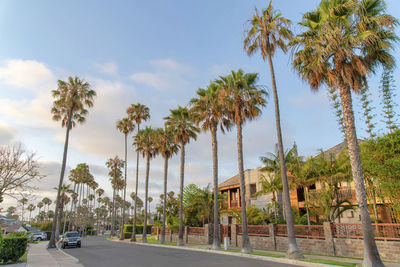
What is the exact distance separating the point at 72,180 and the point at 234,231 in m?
64.8

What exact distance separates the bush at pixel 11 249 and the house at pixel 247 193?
83.8 feet

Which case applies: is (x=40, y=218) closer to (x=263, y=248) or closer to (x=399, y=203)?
(x=263, y=248)

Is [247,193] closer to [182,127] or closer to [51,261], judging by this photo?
[182,127]

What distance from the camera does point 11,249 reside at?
14477mm

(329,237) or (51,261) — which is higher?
(329,237)

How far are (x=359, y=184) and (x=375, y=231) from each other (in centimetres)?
530

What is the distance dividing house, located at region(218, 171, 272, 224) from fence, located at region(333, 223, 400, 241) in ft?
58.6

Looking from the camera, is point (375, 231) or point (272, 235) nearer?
point (375, 231)

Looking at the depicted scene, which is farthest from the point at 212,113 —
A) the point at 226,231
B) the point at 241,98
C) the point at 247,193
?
the point at 247,193

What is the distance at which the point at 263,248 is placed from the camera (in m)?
23.5

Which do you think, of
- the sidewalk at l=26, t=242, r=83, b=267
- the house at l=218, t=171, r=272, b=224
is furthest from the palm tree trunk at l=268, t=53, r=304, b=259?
the house at l=218, t=171, r=272, b=224

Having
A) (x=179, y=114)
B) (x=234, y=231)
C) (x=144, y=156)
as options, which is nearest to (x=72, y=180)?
(x=144, y=156)

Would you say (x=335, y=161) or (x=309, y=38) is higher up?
(x=309, y=38)

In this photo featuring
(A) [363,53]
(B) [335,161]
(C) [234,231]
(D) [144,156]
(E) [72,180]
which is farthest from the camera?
(E) [72,180]
